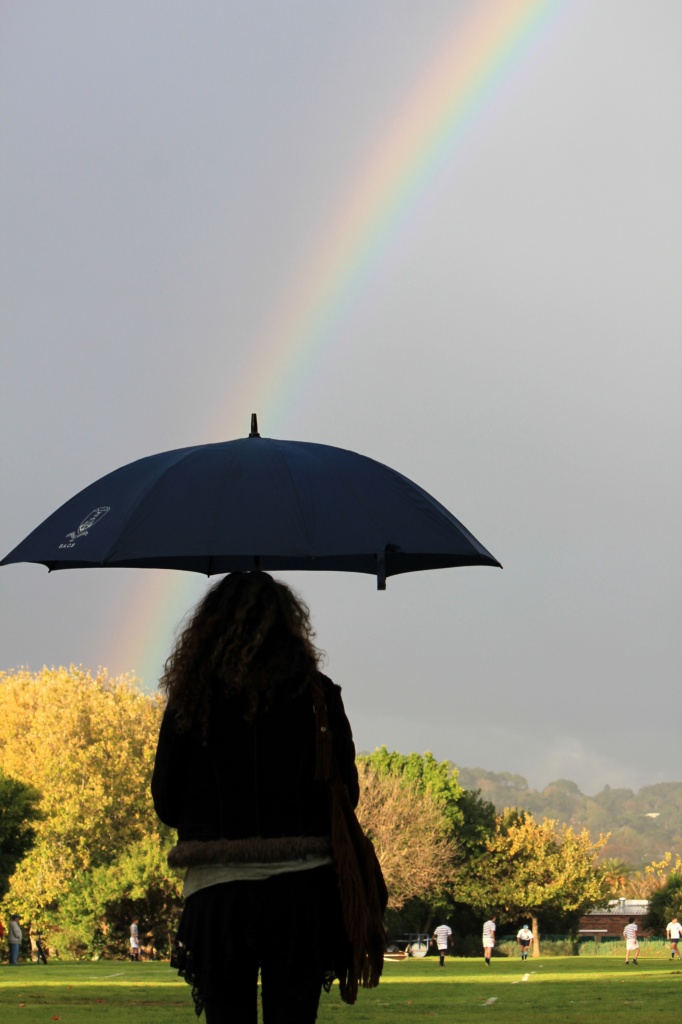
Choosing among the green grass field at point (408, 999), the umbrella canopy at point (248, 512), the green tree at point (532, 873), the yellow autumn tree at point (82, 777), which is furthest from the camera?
the green tree at point (532, 873)

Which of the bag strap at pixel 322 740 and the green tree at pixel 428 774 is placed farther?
the green tree at pixel 428 774

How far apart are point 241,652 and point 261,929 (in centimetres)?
87

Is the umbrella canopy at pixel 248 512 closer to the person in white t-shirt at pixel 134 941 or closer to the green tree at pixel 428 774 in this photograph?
the person in white t-shirt at pixel 134 941

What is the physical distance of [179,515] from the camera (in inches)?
198

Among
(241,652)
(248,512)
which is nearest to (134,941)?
(248,512)

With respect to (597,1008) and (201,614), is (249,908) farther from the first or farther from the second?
(597,1008)

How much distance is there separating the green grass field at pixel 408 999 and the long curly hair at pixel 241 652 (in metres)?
15.9

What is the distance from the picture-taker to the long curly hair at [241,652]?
4.24 metres

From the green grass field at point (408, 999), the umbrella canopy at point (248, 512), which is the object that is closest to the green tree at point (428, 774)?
the green grass field at point (408, 999)

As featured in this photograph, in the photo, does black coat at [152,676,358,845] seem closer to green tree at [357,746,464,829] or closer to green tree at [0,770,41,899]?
green tree at [0,770,41,899]

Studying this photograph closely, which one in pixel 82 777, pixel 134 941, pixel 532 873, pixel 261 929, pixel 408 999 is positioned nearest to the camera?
pixel 261 929

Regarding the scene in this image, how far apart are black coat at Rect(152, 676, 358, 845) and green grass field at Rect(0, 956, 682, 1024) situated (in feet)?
51.7

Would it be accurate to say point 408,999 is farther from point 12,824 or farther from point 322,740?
point 322,740

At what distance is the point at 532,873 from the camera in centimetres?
8281
